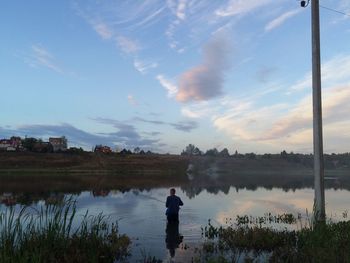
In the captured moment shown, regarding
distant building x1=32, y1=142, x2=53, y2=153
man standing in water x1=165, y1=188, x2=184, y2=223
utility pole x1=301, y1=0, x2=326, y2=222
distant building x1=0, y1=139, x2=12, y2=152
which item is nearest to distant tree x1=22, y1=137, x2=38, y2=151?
distant building x1=32, y1=142, x2=53, y2=153

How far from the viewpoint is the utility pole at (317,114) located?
15.6 meters

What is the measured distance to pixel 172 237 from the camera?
20109 mm

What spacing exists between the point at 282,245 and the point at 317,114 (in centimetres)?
467

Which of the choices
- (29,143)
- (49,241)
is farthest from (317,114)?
(29,143)

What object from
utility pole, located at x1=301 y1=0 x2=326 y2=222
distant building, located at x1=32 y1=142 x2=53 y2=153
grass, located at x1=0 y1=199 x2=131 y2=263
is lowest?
grass, located at x1=0 y1=199 x2=131 y2=263

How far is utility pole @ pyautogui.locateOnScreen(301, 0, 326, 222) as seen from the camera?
15617 mm

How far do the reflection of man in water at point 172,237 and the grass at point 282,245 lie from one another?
112cm

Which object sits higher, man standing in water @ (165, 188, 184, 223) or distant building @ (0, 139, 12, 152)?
distant building @ (0, 139, 12, 152)

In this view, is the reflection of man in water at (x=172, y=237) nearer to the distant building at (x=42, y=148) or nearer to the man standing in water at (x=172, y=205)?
the man standing in water at (x=172, y=205)

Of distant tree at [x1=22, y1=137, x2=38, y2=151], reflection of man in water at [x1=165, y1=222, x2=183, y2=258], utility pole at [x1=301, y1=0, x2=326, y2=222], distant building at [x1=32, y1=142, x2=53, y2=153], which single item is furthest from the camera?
distant tree at [x1=22, y1=137, x2=38, y2=151]

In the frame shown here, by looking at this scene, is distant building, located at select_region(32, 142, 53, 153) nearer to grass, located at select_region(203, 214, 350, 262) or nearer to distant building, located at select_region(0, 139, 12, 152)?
distant building, located at select_region(0, 139, 12, 152)

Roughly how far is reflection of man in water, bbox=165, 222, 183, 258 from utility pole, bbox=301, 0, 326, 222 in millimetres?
5040

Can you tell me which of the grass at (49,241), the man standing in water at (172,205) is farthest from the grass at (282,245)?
the grass at (49,241)

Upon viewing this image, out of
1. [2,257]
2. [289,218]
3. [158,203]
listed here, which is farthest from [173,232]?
[158,203]
